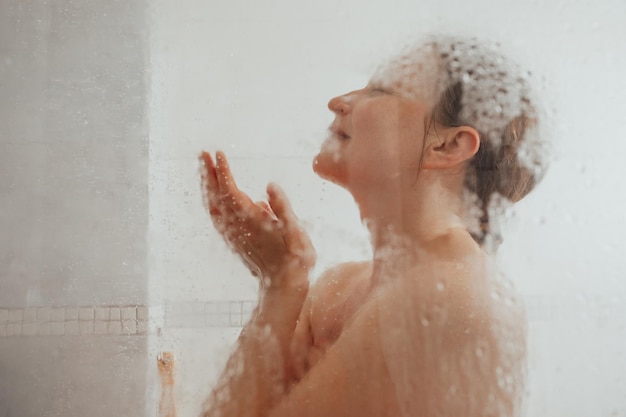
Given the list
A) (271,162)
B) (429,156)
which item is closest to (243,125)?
(271,162)

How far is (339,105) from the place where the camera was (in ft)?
1.82

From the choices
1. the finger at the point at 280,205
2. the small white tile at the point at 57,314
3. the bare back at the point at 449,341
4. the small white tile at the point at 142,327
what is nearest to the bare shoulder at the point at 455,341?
the bare back at the point at 449,341

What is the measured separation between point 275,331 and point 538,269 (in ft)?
0.66

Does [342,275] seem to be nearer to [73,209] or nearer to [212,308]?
[212,308]

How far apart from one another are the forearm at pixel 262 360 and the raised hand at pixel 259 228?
0.01 m

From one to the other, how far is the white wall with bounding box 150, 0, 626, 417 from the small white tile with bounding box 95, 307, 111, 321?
0.23 ft

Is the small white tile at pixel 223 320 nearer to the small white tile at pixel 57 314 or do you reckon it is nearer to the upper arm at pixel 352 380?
the upper arm at pixel 352 380

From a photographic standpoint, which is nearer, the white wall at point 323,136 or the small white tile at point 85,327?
the white wall at point 323,136

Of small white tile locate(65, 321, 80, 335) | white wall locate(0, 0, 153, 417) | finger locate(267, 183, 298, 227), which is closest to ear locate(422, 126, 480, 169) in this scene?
finger locate(267, 183, 298, 227)

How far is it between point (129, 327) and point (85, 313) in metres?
0.06

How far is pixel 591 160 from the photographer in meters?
0.53

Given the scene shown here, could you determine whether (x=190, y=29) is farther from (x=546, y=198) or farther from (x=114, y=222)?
(x=546, y=198)

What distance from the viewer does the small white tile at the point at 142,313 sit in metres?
0.61

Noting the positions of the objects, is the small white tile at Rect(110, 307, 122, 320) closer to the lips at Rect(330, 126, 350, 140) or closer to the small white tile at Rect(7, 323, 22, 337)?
the small white tile at Rect(7, 323, 22, 337)
